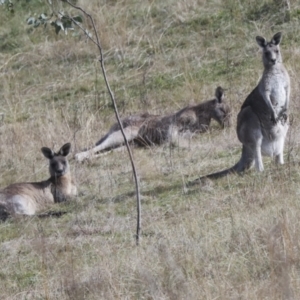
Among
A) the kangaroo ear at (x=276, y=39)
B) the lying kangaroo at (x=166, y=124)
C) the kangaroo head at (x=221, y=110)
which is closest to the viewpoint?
the kangaroo ear at (x=276, y=39)

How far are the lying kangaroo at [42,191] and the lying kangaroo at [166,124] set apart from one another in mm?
1501

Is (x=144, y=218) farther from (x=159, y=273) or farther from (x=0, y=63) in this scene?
(x=0, y=63)

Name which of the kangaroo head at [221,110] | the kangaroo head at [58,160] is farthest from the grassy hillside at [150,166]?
the kangaroo head at [58,160]

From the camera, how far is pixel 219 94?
13.8 m

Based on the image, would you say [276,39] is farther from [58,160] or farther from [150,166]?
[58,160]

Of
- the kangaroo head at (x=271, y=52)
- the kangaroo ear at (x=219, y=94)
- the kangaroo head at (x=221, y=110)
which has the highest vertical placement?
the kangaroo head at (x=271, y=52)

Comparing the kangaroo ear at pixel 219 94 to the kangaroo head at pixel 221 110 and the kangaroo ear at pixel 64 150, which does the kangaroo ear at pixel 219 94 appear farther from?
the kangaroo ear at pixel 64 150

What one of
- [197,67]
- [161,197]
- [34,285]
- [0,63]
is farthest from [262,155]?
[0,63]

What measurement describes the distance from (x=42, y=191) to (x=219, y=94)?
3.61 m

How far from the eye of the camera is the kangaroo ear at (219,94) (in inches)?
542

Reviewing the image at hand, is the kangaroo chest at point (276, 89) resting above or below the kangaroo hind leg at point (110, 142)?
above

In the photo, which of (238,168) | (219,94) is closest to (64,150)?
(238,168)

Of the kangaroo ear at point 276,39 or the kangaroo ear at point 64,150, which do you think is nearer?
the kangaroo ear at point 276,39

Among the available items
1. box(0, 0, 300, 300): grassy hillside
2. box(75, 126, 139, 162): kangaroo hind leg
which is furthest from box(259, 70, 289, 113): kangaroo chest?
box(75, 126, 139, 162): kangaroo hind leg
